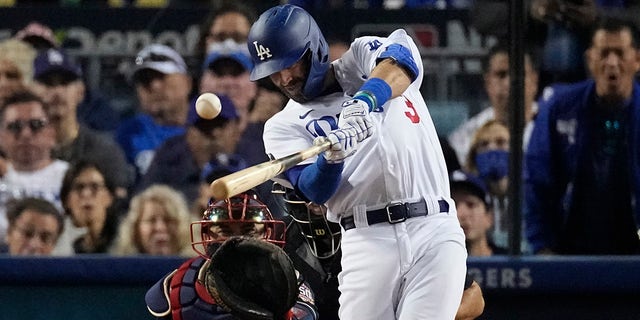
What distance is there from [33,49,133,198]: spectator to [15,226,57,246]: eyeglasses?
1.20 feet

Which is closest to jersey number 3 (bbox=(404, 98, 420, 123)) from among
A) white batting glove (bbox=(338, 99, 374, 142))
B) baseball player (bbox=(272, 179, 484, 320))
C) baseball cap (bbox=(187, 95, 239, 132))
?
white batting glove (bbox=(338, 99, 374, 142))

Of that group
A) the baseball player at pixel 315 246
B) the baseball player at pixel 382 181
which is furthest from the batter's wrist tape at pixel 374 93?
the baseball player at pixel 315 246

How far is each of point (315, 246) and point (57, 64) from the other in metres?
1.67

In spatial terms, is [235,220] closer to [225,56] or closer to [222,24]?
[225,56]

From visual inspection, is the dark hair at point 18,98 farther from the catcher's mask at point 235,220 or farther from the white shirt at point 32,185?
the catcher's mask at point 235,220

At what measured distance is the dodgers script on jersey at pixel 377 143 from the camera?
4.04 m

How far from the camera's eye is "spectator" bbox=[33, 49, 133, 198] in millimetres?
5879

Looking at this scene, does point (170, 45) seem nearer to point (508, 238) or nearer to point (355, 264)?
point (508, 238)

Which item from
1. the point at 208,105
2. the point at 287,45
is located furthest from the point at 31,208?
the point at 287,45

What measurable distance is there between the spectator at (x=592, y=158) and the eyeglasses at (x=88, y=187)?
1998 mm

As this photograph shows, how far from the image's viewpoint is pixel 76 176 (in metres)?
5.93

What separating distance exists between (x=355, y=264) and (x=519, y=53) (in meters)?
1.87

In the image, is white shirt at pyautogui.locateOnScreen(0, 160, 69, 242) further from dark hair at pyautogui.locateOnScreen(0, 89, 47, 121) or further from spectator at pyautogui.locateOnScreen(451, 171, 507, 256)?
spectator at pyautogui.locateOnScreen(451, 171, 507, 256)

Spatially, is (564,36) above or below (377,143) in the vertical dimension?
above
